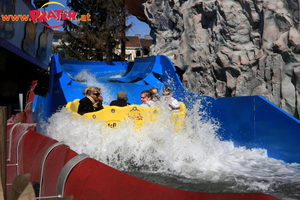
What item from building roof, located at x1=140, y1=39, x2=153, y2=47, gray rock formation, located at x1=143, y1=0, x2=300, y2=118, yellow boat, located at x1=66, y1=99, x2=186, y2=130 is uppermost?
building roof, located at x1=140, y1=39, x2=153, y2=47

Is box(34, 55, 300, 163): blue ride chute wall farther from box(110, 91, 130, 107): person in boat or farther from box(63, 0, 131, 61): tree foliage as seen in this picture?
box(63, 0, 131, 61): tree foliage

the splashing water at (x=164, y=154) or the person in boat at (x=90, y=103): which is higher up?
the person in boat at (x=90, y=103)

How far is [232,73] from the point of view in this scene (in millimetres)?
6871

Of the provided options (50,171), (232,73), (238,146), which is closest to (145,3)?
(232,73)

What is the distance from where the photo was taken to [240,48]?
6.79 m

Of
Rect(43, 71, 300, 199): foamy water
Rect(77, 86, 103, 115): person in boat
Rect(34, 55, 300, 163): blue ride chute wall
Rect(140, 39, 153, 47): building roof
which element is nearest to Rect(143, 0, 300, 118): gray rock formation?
Rect(34, 55, 300, 163): blue ride chute wall

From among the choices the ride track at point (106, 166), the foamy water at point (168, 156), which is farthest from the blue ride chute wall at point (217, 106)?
the foamy water at point (168, 156)

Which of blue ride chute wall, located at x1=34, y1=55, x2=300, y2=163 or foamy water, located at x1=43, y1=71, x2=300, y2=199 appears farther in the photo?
blue ride chute wall, located at x1=34, y1=55, x2=300, y2=163

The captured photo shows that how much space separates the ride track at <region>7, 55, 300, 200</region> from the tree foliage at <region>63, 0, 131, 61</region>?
403 inches

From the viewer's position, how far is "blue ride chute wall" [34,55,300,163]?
4805 millimetres

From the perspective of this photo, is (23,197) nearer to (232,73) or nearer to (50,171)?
(50,171)

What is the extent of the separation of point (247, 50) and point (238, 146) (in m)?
1.96

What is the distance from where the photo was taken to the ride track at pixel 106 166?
188cm

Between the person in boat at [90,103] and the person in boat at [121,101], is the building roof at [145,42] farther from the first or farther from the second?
the person in boat at [90,103]
